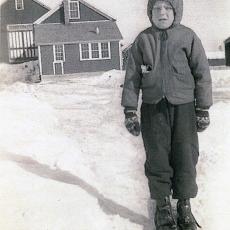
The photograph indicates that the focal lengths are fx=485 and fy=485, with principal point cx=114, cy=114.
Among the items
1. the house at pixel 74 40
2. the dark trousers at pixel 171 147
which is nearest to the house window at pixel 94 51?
the house at pixel 74 40

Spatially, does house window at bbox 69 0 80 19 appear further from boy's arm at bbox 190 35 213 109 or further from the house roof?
boy's arm at bbox 190 35 213 109

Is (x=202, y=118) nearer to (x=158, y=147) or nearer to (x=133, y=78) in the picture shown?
(x=158, y=147)

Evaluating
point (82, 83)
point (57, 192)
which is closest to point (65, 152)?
point (57, 192)

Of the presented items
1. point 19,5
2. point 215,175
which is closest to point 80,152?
point 215,175

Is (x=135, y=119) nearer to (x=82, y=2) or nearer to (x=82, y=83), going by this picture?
(x=82, y=83)

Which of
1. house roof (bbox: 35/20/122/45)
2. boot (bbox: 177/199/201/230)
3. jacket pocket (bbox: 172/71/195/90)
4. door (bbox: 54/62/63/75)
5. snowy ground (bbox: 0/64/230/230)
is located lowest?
boot (bbox: 177/199/201/230)

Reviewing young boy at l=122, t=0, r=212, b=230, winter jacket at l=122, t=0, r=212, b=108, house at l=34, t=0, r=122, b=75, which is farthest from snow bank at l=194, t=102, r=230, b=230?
house at l=34, t=0, r=122, b=75
